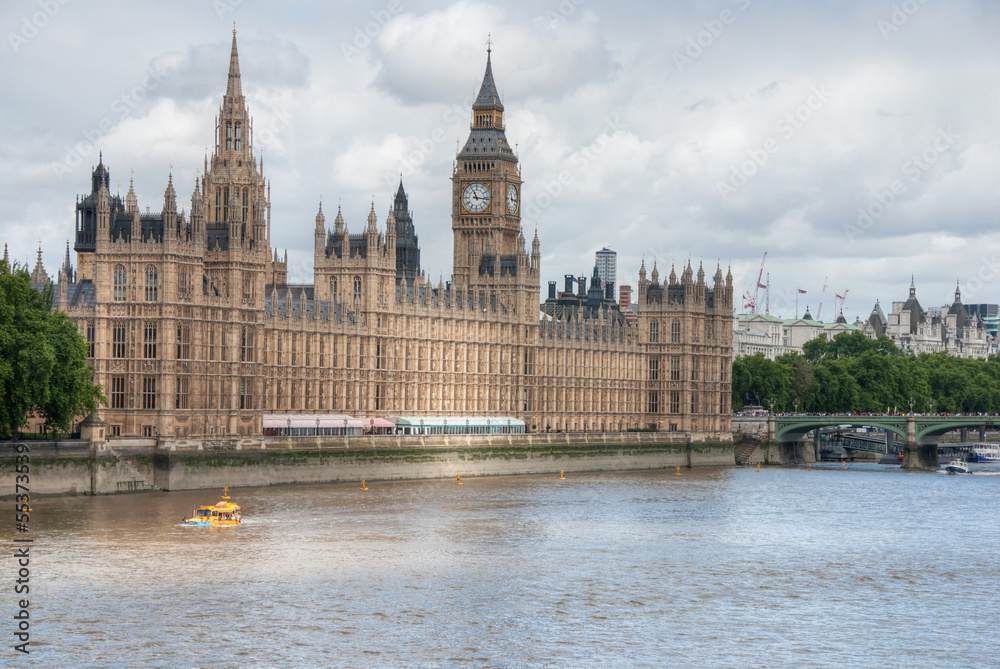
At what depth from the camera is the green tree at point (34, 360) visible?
85.7 meters

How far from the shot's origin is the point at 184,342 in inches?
4109

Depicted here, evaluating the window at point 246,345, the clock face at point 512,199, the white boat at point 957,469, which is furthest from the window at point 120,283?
the white boat at point 957,469

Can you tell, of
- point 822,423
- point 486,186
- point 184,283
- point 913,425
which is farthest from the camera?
point 486,186

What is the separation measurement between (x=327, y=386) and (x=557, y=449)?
20257 millimetres

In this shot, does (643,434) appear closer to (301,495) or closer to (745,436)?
(745,436)

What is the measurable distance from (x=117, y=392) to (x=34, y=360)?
17.9m

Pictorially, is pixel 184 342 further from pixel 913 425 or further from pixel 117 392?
pixel 913 425

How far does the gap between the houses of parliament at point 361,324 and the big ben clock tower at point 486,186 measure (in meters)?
0.19

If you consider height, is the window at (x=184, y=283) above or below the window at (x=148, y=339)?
above

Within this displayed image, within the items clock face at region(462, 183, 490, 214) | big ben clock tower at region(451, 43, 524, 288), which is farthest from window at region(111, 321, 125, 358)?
clock face at region(462, 183, 490, 214)

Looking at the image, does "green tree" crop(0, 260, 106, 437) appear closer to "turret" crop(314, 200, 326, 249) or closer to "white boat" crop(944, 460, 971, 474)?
"turret" crop(314, 200, 326, 249)

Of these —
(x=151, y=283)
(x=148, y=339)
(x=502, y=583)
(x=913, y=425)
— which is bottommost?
(x=502, y=583)

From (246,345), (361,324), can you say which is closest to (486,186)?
(361,324)

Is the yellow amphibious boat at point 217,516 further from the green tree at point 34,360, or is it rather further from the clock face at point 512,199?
the clock face at point 512,199
